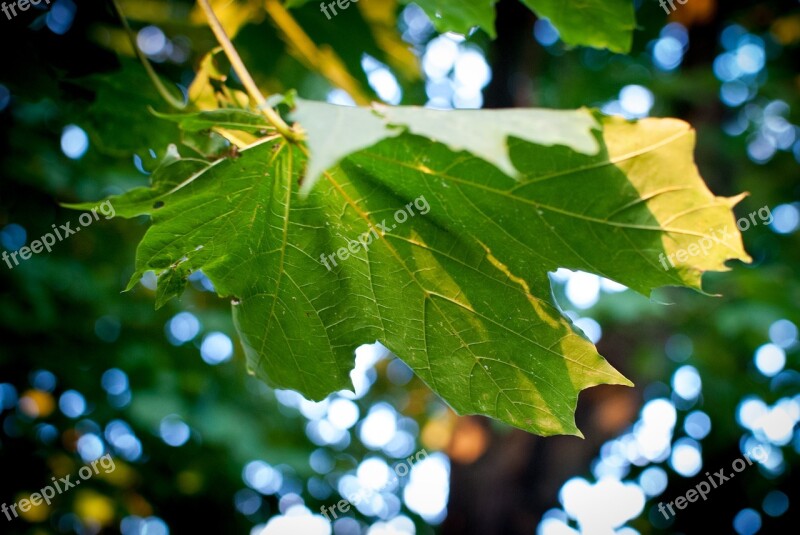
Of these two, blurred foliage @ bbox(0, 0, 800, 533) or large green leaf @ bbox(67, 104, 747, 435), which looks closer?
large green leaf @ bbox(67, 104, 747, 435)

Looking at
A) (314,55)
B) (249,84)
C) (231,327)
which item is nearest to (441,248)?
(249,84)

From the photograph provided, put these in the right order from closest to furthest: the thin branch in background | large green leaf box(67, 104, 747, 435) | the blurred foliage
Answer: large green leaf box(67, 104, 747, 435), the thin branch in background, the blurred foliage

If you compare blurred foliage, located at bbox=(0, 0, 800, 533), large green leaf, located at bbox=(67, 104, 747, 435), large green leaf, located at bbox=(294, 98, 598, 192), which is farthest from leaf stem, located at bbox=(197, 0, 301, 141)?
blurred foliage, located at bbox=(0, 0, 800, 533)

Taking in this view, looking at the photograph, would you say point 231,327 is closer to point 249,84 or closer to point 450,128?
point 249,84

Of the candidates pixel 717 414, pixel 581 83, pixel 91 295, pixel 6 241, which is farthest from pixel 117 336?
pixel 717 414

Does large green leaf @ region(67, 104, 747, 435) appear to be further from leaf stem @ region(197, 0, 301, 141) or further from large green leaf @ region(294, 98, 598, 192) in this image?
large green leaf @ region(294, 98, 598, 192)

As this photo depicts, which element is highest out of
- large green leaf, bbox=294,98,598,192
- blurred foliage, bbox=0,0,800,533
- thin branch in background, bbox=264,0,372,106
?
large green leaf, bbox=294,98,598,192
